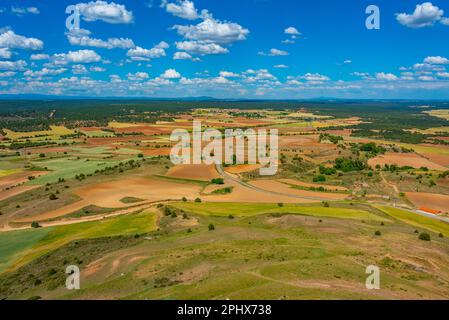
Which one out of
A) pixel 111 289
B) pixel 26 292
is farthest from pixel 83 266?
pixel 111 289

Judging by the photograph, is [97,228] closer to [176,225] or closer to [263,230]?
[176,225]

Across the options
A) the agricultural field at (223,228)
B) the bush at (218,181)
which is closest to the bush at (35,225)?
the agricultural field at (223,228)

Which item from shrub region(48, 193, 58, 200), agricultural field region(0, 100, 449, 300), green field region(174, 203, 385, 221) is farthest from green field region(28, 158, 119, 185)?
green field region(174, 203, 385, 221)

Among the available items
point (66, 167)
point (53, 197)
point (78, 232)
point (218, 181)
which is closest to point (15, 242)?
point (78, 232)

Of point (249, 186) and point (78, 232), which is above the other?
point (78, 232)

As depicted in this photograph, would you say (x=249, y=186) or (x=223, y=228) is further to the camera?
(x=249, y=186)

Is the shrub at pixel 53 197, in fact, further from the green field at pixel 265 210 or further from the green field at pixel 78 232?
the green field at pixel 265 210

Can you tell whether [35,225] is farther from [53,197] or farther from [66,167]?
[66,167]

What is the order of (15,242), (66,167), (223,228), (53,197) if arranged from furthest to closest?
(66,167)
(53,197)
(15,242)
(223,228)

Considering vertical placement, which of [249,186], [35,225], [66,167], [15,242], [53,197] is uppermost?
[66,167]
